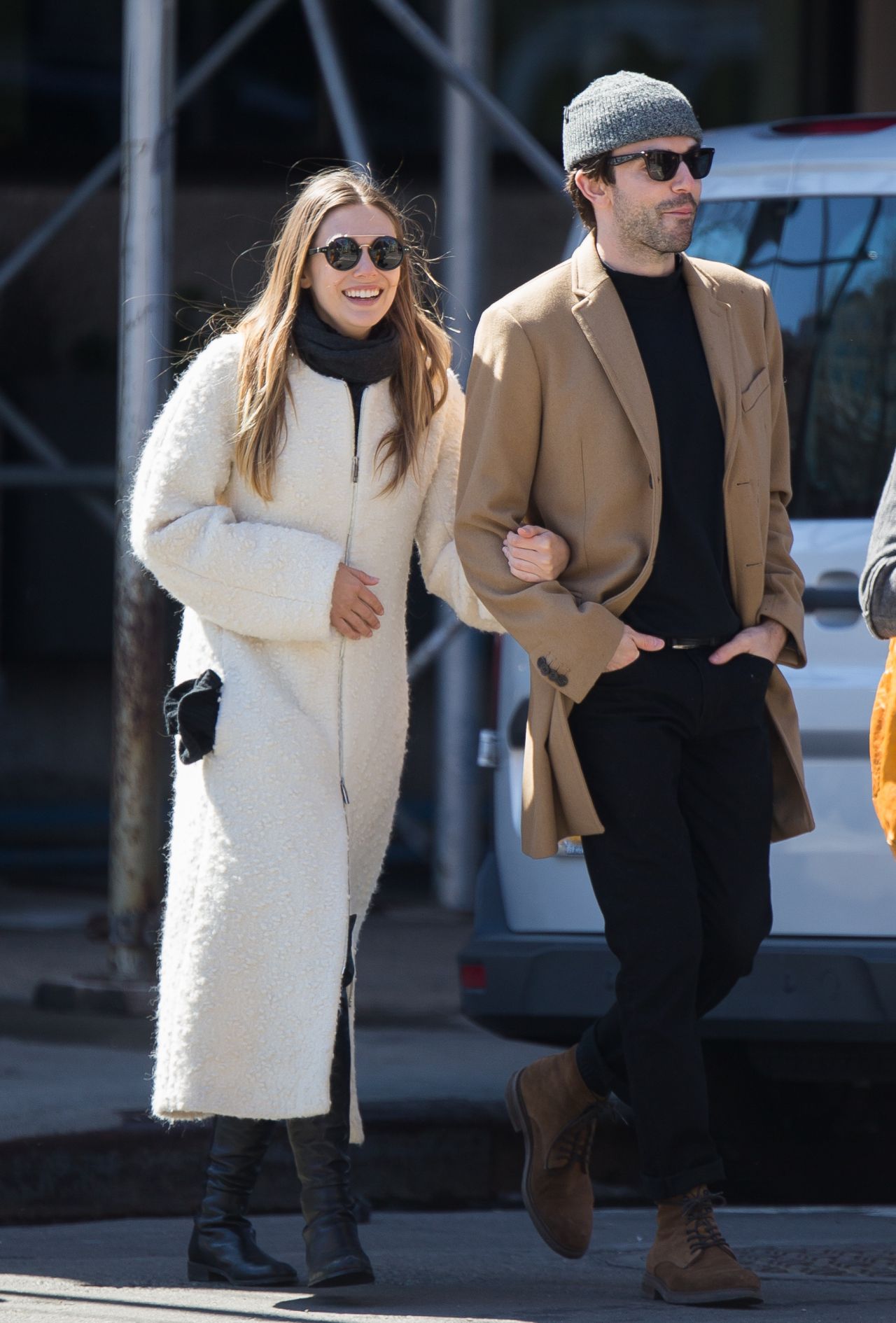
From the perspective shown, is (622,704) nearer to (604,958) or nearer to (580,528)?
(580,528)

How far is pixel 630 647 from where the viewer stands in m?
3.78

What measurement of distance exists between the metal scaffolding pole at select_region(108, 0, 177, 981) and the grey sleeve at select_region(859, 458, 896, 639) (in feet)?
10.6

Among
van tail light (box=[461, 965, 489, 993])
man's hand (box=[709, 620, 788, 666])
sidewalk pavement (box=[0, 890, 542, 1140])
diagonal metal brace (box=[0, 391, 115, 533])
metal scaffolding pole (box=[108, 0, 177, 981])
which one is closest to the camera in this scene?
→ man's hand (box=[709, 620, 788, 666])

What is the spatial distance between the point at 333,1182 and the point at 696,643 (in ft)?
3.68

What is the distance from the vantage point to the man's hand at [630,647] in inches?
148

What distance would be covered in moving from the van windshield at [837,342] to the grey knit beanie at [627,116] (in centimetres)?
73

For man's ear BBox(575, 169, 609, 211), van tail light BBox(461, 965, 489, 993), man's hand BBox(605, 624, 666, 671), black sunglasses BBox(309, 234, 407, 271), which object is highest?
man's ear BBox(575, 169, 609, 211)

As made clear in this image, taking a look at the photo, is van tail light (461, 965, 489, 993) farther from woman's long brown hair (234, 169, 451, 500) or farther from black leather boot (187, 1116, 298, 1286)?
woman's long brown hair (234, 169, 451, 500)

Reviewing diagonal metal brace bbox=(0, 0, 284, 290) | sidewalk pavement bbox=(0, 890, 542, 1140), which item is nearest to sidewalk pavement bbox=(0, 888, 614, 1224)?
sidewalk pavement bbox=(0, 890, 542, 1140)

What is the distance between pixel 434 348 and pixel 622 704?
2.65 ft

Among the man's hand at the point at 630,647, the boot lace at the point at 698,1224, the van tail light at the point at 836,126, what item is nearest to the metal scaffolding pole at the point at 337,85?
the van tail light at the point at 836,126

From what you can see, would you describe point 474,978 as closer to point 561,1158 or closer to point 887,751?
point 561,1158

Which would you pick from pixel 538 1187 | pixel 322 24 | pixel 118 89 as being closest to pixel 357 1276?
pixel 538 1187

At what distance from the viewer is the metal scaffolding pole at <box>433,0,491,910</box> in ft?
25.2
